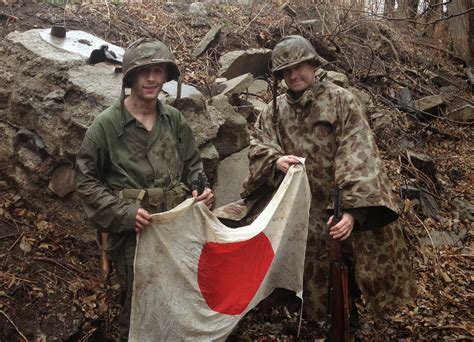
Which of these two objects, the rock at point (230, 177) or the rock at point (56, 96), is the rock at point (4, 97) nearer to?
the rock at point (56, 96)

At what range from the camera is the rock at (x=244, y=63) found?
7379mm

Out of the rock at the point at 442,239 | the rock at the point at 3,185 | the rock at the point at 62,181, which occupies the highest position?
the rock at the point at 62,181

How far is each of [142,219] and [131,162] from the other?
422 millimetres

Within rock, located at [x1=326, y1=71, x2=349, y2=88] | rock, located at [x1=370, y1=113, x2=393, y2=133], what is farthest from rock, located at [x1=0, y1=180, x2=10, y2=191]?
rock, located at [x1=370, y1=113, x2=393, y2=133]

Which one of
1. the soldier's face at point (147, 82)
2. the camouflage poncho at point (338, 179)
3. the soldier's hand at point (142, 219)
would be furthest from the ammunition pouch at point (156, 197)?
the camouflage poncho at point (338, 179)

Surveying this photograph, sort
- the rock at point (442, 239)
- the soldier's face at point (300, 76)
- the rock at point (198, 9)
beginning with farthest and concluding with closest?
the rock at point (198, 9)
the rock at point (442, 239)
the soldier's face at point (300, 76)

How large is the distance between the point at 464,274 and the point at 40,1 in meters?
7.12

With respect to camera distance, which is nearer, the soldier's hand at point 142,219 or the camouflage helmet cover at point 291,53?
the soldier's hand at point 142,219

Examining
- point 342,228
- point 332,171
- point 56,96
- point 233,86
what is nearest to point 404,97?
point 233,86

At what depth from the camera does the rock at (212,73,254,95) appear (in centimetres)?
645

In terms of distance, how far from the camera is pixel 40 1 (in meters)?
7.48

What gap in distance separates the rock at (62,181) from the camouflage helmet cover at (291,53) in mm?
2179

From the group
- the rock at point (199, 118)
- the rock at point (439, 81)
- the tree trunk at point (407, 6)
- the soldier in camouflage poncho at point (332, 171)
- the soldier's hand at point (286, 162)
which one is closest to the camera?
the soldier in camouflage poncho at point (332, 171)

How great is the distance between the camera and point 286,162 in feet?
11.4
